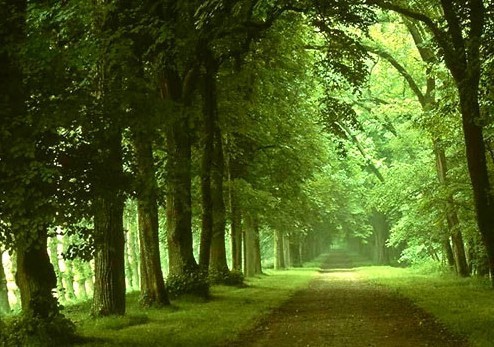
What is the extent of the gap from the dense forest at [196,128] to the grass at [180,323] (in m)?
0.66

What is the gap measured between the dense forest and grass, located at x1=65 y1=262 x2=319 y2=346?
2.17 ft

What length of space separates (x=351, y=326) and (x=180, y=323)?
13.1ft

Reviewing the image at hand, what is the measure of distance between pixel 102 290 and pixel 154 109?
18.6ft

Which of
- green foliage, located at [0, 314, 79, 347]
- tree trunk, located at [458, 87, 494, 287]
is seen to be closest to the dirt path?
tree trunk, located at [458, 87, 494, 287]

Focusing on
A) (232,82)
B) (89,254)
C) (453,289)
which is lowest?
(453,289)

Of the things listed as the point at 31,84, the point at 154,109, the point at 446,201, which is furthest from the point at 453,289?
the point at 31,84

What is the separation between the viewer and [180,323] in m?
14.2

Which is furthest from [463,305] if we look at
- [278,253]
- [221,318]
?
[278,253]

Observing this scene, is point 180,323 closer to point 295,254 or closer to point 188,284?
point 188,284

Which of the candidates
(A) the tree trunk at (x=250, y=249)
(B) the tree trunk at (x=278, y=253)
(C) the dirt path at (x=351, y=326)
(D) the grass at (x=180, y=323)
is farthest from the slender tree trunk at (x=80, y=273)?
(C) the dirt path at (x=351, y=326)

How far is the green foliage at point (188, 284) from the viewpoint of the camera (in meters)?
20.0

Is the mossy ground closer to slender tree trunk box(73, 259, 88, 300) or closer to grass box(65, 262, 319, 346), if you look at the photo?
grass box(65, 262, 319, 346)

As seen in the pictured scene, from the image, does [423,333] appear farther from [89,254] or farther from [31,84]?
[31,84]

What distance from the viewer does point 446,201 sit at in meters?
22.8
